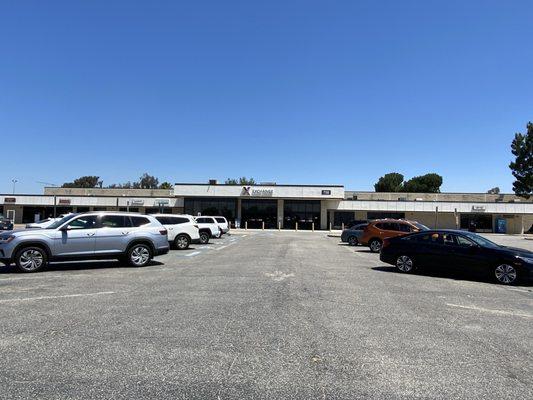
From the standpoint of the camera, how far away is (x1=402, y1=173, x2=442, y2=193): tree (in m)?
109

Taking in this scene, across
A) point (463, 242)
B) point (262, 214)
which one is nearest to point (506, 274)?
point (463, 242)

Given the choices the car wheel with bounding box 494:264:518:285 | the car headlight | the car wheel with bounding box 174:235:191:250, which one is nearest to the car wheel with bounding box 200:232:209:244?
the car wheel with bounding box 174:235:191:250

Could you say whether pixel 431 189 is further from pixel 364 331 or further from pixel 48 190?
pixel 364 331

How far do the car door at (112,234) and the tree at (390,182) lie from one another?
102 meters

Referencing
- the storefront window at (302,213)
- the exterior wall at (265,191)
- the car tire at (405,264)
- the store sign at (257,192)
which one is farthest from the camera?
the storefront window at (302,213)

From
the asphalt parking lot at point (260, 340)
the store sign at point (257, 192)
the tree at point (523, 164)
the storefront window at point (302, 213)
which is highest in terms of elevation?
the tree at point (523, 164)

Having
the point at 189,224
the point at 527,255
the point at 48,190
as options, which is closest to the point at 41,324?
the point at 527,255

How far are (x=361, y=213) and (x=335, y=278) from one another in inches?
1998

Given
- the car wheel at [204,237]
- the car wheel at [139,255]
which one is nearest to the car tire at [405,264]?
the car wheel at [139,255]

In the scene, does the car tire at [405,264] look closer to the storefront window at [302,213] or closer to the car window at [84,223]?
the car window at [84,223]

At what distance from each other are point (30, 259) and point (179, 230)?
10.2 metres

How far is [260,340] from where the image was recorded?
20.0 ft

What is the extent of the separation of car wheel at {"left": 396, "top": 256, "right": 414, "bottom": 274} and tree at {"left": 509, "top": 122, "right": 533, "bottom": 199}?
54.3 metres

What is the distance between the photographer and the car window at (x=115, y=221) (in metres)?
14.3
